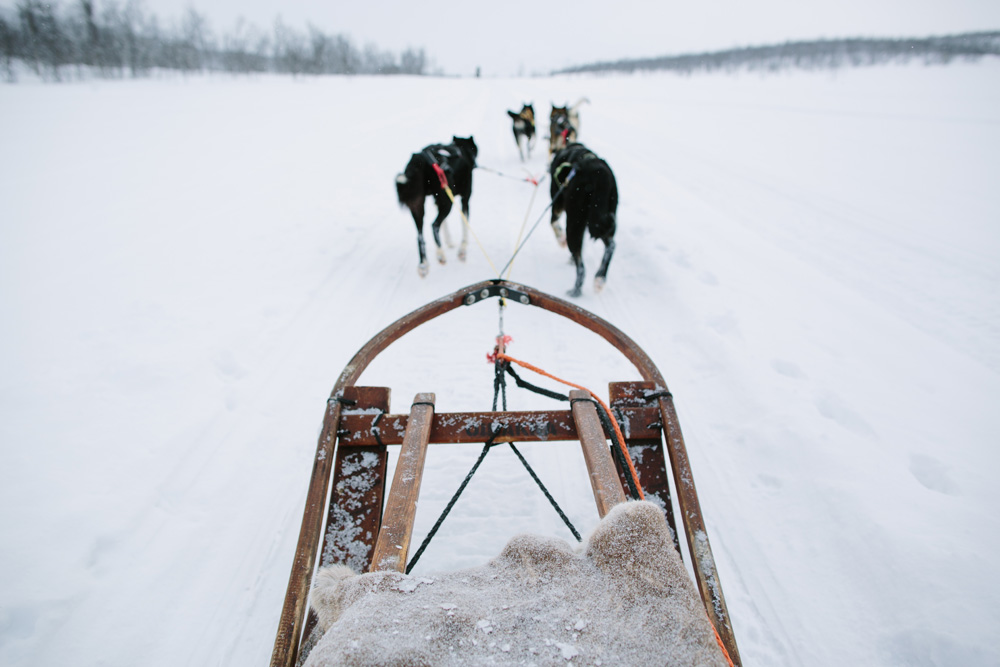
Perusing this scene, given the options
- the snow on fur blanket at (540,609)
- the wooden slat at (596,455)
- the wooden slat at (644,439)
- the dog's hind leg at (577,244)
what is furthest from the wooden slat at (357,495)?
the dog's hind leg at (577,244)

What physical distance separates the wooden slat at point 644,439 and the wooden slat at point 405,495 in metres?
0.81

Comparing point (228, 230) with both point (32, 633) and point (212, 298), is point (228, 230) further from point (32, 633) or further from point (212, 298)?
point (32, 633)

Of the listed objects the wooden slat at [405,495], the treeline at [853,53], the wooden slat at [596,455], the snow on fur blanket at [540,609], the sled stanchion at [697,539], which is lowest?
the sled stanchion at [697,539]

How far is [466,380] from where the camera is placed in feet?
10.4

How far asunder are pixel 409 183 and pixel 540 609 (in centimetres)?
418

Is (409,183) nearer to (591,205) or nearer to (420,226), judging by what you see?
(420,226)

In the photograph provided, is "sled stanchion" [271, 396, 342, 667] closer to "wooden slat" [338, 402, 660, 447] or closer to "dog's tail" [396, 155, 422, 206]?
"wooden slat" [338, 402, 660, 447]

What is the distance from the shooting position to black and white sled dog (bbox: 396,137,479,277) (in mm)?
A: 4395

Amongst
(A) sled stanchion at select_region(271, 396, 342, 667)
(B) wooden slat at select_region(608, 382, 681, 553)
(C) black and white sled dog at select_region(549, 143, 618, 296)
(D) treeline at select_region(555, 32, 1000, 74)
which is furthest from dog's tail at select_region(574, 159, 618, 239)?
(D) treeline at select_region(555, 32, 1000, 74)

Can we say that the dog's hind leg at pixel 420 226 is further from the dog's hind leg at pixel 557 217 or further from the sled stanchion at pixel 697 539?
the sled stanchion at pixel 697 539

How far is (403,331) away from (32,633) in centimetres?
187

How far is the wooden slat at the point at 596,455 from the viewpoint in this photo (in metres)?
1.28

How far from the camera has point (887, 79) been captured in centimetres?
1842

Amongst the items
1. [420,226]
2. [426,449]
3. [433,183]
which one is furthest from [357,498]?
[433,183]
